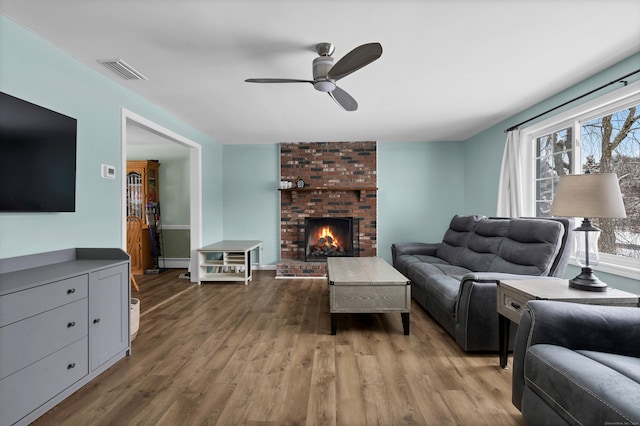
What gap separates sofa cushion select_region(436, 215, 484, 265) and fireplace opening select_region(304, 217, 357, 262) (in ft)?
5.34

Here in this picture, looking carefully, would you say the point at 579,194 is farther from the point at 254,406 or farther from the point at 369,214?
the point at 369,214

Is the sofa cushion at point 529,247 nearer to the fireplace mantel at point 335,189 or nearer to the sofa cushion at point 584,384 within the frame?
the sofa cushion at point 584,384

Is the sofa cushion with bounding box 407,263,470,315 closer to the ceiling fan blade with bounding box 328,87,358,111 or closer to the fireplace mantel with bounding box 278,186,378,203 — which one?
the ceiling fan blade with bounding box 328,87,358,111

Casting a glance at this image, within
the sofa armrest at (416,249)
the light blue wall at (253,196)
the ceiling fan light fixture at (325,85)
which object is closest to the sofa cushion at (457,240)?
the sofa armrest at (416,249)

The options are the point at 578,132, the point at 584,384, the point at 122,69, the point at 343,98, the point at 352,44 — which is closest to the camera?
the point at 584,384

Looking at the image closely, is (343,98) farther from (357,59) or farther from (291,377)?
(291,377)

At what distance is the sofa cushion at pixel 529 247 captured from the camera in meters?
2.40

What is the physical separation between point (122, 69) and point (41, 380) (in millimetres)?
2362

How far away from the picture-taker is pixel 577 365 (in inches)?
46.5

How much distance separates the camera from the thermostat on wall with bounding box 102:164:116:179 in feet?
8.62

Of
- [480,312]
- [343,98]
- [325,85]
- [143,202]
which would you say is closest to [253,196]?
[143,202]

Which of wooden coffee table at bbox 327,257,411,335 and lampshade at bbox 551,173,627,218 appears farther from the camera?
wooden coffee table at bbox 327,257,411,335

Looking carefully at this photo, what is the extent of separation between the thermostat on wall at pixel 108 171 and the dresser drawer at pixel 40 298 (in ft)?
3.67

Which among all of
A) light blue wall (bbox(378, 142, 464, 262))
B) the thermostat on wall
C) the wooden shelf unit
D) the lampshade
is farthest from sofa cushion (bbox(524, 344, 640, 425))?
light blue wall (bbox(378, 142, 464, 262))
